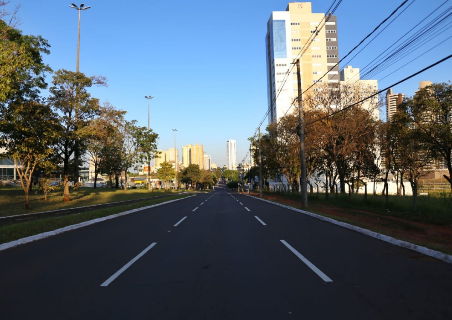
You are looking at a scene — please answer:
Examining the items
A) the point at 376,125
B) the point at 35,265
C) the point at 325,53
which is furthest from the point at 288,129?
the point at 325,53

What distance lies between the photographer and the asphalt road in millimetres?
4531

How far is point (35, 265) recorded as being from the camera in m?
7.18

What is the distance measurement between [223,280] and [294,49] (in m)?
107

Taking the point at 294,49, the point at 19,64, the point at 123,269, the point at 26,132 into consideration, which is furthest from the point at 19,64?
the point at 294,49

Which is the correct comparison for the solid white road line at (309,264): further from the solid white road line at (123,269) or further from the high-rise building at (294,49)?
the high-rise building at (294,49)

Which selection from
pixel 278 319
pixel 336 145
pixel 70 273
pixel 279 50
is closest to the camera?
pixel 278 319

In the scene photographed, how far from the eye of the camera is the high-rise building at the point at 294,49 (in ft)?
331

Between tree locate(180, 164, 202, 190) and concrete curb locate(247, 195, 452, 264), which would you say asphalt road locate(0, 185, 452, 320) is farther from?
tree locate(180, 164, 202, 190)

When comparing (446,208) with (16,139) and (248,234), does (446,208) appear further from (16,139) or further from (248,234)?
(16,139)

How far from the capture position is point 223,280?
591 cm

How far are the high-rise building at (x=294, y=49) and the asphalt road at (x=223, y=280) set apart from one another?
9307 centimetres

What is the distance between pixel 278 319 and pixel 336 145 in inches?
1087

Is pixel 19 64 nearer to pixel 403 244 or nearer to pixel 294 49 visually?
pixel 403 244

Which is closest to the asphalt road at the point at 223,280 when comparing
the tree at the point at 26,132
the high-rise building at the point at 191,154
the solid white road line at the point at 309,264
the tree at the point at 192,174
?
the solid white road line at the point at 309,264
